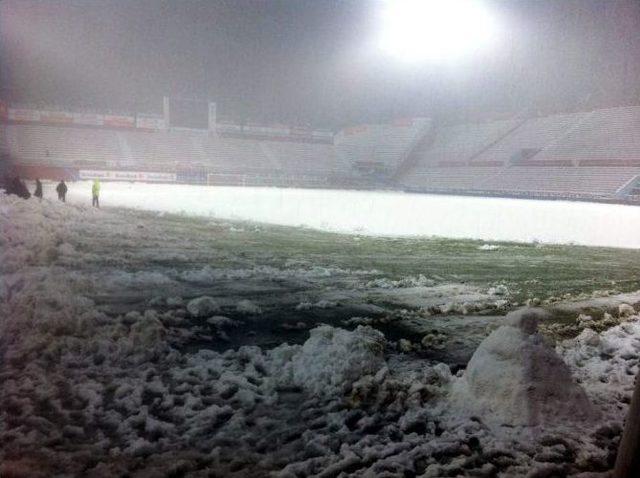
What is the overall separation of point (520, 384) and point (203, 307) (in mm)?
3074

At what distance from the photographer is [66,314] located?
3.88 meters

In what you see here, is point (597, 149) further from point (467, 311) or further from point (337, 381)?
point (337, 381)

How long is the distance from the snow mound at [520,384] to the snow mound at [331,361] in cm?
64

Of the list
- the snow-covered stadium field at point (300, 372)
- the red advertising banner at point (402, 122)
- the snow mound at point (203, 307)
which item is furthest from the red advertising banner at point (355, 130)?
the snow mound at point (203, 307)

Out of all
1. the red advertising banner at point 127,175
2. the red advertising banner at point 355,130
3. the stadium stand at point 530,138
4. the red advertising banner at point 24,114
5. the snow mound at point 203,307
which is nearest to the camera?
the snow mound at point 203,307

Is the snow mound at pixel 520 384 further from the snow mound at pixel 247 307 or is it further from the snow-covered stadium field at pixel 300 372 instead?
the snow mound at pixel 247 307

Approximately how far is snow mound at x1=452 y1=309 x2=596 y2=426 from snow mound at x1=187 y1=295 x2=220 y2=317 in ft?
8.48

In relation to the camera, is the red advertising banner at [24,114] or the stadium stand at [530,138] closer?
the stadium stand at [530,138]

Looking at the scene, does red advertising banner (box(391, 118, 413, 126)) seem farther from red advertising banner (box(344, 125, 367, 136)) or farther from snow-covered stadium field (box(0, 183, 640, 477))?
snow-covered stadium field (box(0, 183, 640, 477))

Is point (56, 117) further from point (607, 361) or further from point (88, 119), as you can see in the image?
point (607, 361)

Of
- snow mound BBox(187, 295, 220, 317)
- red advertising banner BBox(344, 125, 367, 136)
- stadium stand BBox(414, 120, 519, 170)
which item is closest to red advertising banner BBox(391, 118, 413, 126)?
stadium stand BBox(414, 120, 519, 170)

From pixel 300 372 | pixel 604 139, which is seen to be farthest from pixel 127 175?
pixel 300 372

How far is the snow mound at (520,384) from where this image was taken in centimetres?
294

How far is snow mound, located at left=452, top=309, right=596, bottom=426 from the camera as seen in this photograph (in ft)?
9.64
